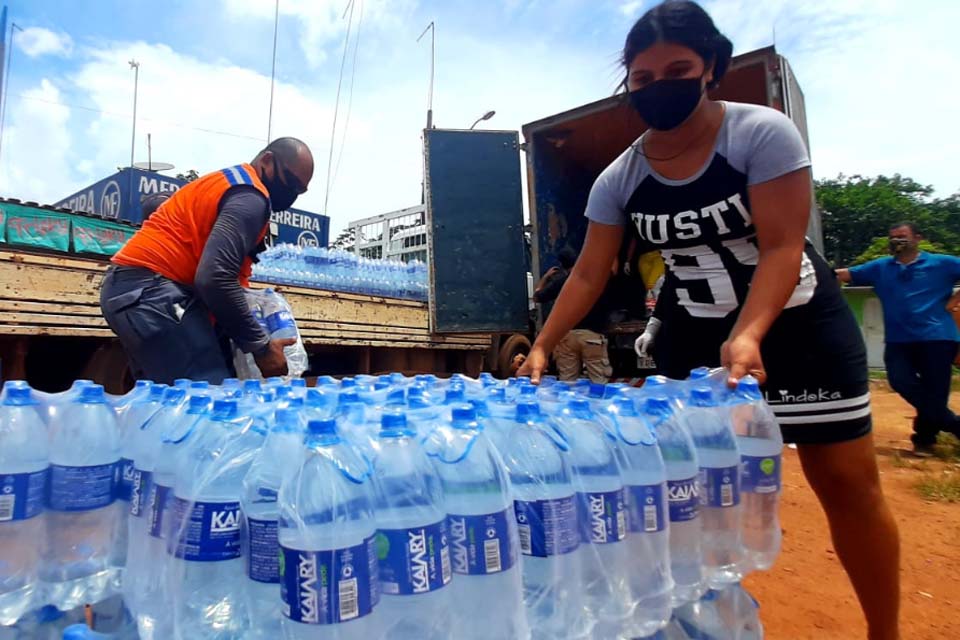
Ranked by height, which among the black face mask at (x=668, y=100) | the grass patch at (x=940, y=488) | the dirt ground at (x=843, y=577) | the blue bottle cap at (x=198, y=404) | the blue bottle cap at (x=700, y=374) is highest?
the black face mask at (x=668, y=100)

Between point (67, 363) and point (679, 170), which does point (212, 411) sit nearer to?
point (679, 170)

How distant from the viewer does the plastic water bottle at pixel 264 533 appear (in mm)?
1074

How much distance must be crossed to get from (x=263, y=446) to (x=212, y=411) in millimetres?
232

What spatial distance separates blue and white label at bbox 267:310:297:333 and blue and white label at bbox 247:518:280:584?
222 centimetres

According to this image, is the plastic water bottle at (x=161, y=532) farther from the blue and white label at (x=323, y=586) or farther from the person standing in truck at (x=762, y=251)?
the person standing in truck at (x=762, y=251)

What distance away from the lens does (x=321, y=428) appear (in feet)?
3.61

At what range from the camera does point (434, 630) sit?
104 centimetres

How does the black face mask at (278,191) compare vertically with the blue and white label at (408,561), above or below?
above

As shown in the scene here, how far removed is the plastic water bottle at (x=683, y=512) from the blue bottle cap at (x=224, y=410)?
1.01 metres

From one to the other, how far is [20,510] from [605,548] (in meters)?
1.27

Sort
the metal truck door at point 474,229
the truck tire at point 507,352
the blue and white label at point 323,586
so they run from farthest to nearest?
the truck tire at point 507,352 → the metal truck door at point 474,229 → the blue and white label at point 323,586

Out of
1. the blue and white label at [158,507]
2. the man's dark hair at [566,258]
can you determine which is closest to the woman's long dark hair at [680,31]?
the blue and white label at [158,507]

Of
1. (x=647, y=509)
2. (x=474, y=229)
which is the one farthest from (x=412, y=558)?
(x=474, y=229)

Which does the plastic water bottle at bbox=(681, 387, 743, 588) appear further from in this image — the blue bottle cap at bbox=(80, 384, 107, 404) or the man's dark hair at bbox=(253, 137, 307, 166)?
the man's dark hair at bbox=(253, 137, 307, 166)
